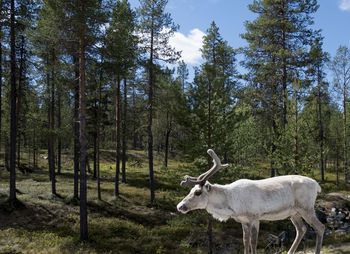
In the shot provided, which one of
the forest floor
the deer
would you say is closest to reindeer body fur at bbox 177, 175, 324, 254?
the deer

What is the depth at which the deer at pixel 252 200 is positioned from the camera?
448 cm

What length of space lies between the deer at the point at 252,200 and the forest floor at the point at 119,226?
346cm

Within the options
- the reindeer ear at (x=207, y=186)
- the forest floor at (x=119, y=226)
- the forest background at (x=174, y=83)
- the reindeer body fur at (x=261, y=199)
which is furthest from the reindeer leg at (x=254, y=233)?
the forest background at (x=174, y=83)

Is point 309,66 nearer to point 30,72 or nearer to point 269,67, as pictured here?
point 269,67

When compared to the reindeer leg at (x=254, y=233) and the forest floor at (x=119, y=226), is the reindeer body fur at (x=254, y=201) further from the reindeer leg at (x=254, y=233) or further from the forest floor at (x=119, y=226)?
the forest floor at (x=119, y=226)

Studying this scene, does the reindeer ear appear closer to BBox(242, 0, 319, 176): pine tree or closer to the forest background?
the forest background

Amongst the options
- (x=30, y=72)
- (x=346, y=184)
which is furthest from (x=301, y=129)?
(x=346, y=184)

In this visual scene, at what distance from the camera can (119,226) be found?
16375mm

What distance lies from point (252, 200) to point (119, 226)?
46.6 ft

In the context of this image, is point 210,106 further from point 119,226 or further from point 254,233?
point 119,226

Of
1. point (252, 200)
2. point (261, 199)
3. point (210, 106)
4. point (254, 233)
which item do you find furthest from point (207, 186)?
point (210, 106)

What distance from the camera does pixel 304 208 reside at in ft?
15.6

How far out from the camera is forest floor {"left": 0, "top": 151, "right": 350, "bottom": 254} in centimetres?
1224

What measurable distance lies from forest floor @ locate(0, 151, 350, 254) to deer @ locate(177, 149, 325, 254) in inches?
136
